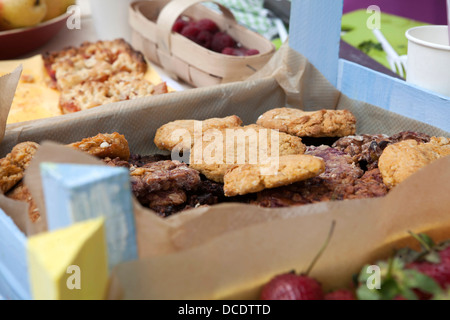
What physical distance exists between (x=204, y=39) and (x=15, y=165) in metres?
1.06

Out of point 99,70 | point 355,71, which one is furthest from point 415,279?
point 99,70

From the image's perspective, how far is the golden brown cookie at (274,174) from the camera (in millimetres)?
885

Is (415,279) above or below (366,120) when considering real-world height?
above

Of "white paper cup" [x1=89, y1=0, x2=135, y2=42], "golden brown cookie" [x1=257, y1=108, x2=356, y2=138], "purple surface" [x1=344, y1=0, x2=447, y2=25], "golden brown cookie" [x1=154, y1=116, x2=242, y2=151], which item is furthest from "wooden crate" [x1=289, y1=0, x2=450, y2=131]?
"purple surface" [x1=344, y1=0, x2=447, y2=25]

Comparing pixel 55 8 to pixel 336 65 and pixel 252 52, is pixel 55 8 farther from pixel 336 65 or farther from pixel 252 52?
pixel 336 65

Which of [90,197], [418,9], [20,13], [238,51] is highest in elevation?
[90,197]

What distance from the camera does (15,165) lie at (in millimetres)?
1039

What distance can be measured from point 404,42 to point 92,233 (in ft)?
7.06

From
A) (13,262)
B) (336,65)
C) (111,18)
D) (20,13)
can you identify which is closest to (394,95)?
(336,65)

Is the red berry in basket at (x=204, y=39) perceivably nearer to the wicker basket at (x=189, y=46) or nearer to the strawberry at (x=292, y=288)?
the wicker basket at (x=189, y=46)

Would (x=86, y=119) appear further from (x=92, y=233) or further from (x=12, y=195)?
(x=92, y=233)

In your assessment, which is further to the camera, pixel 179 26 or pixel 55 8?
pixel 55 8

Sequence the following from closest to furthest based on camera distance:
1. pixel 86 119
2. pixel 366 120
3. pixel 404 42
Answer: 1. pixel 86 119
2. pixel 366 120
3. pixel 404 42

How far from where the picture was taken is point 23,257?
0.70 meters
